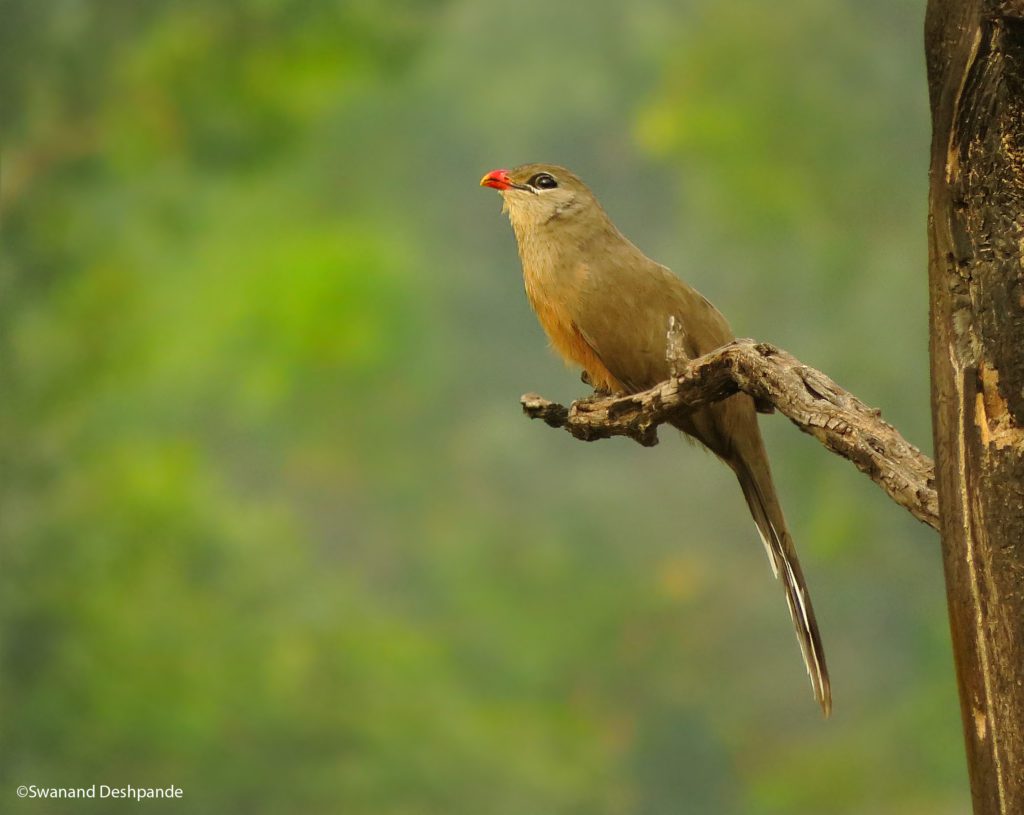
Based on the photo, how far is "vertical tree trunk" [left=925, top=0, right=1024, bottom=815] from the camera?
2352mm

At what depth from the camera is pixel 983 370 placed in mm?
2406

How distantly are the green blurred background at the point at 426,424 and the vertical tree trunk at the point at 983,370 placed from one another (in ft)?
13.5

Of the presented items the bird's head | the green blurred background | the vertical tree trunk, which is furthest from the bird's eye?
the green blurred background

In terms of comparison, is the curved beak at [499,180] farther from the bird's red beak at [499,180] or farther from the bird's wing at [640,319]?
the bird's wing at [640,319]

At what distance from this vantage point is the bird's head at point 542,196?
13.3 ft

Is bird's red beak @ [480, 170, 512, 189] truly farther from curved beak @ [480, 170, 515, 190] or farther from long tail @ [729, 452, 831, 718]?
long tail @ [729, 452, 831, 718]

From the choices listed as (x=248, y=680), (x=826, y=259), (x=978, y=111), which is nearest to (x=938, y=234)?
(x=978, y=111)

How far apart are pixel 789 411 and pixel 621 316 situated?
3.29 ft

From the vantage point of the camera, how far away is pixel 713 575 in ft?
22.1

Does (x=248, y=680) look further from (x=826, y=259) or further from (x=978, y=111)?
(x=978, y=111)

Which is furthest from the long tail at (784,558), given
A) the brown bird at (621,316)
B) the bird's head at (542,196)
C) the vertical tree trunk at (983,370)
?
the bird's head at (542,196)

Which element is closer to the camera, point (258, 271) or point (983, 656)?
point (983, 656)

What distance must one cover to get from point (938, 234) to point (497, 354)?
4.64 metres

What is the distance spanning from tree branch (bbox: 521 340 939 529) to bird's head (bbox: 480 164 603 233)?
80 centimetres
